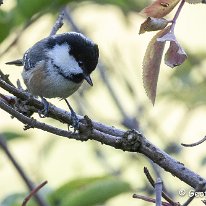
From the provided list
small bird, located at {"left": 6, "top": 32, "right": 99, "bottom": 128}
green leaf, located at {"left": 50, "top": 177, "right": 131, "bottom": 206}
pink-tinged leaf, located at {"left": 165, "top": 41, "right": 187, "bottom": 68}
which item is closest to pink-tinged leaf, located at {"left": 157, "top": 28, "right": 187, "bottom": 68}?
pink-tinged leaf, located at {"left": 165, "top": 41, "right": 187, "bottom": 68}

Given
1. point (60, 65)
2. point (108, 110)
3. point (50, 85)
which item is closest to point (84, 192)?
point (50, 85)

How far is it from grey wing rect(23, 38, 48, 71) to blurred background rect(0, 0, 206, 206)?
0.09 m

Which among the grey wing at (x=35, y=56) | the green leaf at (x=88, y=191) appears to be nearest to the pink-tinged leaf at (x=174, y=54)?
the green leaf at (x=88, y=191)

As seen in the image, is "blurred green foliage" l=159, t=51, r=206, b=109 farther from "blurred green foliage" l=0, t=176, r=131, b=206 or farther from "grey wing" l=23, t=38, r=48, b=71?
"blurred green foliage" l=0, t=176, r=131, b=206

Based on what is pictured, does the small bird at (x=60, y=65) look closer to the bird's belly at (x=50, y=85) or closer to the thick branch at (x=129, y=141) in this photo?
the bird's belly at (x=50, y=85)

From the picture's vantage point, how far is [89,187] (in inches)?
80.7

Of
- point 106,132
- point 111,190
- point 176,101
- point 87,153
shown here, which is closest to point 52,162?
point 87,153

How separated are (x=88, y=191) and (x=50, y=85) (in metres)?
0.57

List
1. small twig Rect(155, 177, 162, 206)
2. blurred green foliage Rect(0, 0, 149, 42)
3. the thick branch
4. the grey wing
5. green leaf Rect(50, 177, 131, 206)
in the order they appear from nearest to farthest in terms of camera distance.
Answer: small twig Rect(155, 177, 162, 206) → the thick branch → blurred green foliage Rect(0, 0, 149, 42) → green leaf Rect(50, 177, 131, 206) → the grey wing

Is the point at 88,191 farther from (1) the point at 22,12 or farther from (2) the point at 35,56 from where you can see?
(2) the point at 35,56

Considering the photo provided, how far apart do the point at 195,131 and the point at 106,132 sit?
2677 mm

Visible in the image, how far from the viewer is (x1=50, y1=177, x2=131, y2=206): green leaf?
202 centimetres

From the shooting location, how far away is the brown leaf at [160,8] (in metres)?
1.34

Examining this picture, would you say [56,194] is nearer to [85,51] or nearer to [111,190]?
[111,190]
